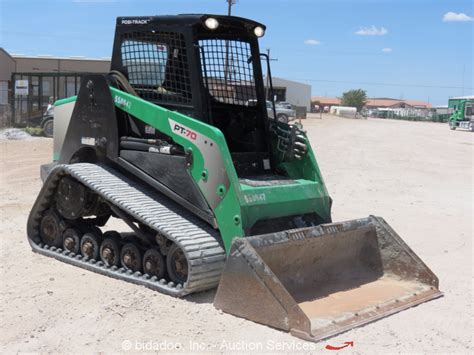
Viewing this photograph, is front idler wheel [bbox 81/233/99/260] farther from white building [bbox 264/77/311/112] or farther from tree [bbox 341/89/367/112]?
tree [bbox 341/89/367/112]

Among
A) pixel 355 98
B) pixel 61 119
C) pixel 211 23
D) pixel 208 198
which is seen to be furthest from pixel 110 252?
pixel 355 98

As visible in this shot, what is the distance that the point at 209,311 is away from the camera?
5.12 metres

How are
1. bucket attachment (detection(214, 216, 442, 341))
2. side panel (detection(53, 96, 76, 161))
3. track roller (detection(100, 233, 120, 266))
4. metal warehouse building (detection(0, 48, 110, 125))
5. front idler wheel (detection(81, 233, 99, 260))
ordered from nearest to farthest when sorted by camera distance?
bucket attachment (detection(214, 216, 442, 341)) → track roller (detection(100, 233, 120, 266)) → front idler wheel (detection(81, 233, 99, 260)) → side panel (detection(53, 96, 76, 161)) → metal warehouse building (detection(0, 48, 110, 125))

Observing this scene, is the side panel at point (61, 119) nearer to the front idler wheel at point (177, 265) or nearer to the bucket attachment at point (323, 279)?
the front idler wheel at point (177, 265)

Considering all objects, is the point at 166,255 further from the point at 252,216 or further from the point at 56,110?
the point at 56,110

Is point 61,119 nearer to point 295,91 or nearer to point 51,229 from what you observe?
point 51,229

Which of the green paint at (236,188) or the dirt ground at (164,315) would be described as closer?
the dirt ground at (164,315)

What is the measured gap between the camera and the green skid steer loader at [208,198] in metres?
5.20

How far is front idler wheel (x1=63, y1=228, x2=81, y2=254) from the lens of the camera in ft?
21.7

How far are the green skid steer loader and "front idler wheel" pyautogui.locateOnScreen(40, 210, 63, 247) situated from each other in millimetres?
19

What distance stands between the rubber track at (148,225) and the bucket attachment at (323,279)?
28 centimetres

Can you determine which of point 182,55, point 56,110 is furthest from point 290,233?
point 56,110

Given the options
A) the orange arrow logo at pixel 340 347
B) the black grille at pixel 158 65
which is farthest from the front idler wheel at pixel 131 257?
the orange arrow logo at pixel 340 347

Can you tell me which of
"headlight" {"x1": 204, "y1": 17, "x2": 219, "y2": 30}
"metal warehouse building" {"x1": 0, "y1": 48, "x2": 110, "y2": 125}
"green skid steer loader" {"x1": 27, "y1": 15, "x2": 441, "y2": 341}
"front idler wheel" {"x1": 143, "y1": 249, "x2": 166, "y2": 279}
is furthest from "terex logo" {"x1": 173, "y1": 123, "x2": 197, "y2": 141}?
"metal warehouse building" {"x1": 0, "y1": 48, "x2": 110, "y2": 125}
